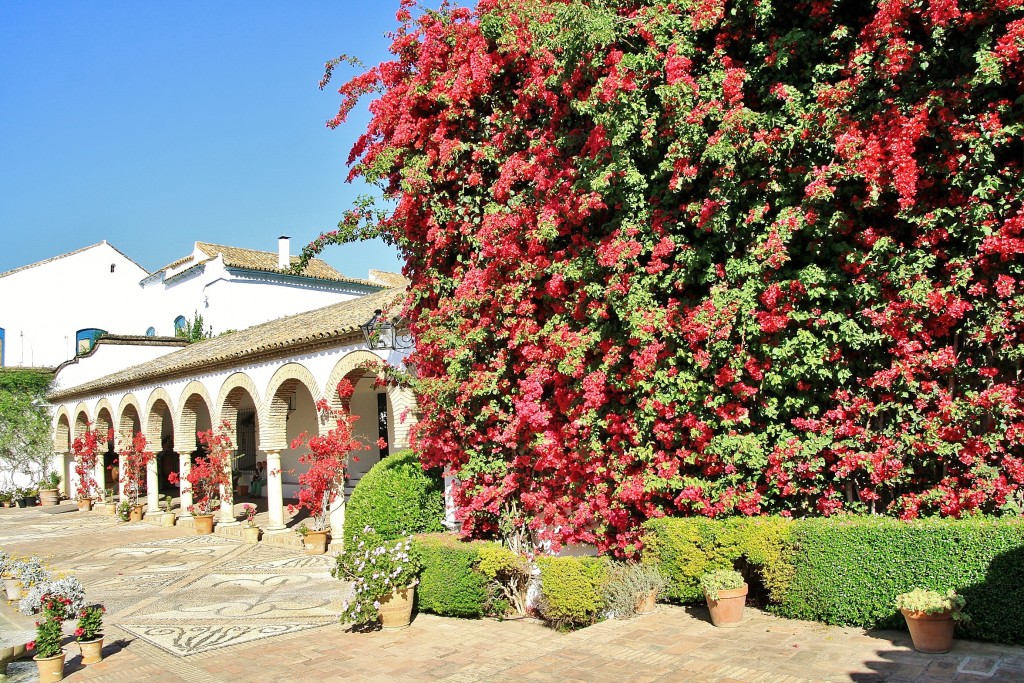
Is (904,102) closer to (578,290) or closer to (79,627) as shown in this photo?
(578,290)

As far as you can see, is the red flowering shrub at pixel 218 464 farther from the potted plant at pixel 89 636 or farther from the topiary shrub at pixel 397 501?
the potted plant at pixel 89 636

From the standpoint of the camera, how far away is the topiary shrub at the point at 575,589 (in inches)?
309

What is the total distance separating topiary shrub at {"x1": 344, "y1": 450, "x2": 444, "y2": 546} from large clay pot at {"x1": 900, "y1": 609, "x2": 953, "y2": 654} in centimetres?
618

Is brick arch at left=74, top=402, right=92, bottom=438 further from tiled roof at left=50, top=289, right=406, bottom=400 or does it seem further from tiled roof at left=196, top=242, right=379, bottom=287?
tiled roof at left=196, top=242, right=379, bottom=287

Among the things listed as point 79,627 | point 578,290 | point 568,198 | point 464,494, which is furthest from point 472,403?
point 79,627

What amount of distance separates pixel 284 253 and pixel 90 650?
2393 centimetres

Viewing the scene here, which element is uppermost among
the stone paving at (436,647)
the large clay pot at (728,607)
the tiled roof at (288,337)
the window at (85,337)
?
the window at (85,337)

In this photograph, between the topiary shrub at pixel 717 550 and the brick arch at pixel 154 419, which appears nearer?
the topiary shrub at pixel 717 550

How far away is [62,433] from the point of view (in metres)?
30.8

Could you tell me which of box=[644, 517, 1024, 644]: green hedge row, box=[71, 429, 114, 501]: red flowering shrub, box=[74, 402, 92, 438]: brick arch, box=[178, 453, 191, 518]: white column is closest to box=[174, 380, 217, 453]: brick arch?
box=[178, 453, 191, 518]: white column

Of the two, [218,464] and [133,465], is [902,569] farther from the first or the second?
[133,465]

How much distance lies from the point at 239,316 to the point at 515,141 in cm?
2276

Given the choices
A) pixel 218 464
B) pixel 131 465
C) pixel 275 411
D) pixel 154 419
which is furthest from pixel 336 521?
pixel 131 465

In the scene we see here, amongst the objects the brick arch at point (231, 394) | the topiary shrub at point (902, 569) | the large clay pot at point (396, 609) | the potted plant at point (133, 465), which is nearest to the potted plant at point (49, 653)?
the large clay pot at point (396, 609)
